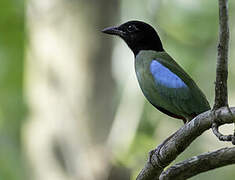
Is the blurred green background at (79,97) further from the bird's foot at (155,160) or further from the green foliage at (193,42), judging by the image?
the bird's foot at (155,160)

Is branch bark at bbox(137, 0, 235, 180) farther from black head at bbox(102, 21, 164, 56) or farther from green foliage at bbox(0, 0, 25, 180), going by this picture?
green foliage at bbox(0, 0, 25, 180)

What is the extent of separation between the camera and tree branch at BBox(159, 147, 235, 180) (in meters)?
3.94

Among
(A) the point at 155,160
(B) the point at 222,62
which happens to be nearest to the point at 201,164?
(A) the point at 155,160

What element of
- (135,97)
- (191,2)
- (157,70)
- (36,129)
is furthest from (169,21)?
(157,70)

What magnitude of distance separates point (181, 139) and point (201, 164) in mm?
356

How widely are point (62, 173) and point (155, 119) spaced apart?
8.37ft

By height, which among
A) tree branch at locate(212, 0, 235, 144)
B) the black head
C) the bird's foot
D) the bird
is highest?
tree branch at locate(212, 0, 235, 144)

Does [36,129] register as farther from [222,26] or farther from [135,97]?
[222,26]

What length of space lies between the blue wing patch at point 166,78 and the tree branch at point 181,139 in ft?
2.57

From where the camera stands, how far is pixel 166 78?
5059mm

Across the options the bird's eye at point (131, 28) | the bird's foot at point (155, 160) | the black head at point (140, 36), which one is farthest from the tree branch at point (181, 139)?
the bird's eye at point (131, 28)

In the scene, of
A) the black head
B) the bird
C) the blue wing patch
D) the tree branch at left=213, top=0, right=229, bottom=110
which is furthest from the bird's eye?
the tree branch at left=213, top=0, right=229, bottom=110

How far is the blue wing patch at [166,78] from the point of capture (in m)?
5.04

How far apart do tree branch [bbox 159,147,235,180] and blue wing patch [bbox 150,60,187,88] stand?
0.95 m
